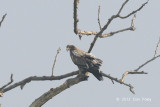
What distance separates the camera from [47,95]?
860 cm

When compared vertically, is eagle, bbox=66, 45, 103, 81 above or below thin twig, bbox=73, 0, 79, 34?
below

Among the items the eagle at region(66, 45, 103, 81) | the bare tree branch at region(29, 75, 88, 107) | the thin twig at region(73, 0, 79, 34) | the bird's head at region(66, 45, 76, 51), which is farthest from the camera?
the bird's head at region(66, 45, 76, 51)

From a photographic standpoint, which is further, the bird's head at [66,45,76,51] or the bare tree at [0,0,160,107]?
the bird's head at [66,45,76,51]

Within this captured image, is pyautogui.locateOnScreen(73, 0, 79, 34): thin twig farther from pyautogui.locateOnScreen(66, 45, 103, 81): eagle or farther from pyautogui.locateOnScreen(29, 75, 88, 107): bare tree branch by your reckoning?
pyautogui.locateOnScreen(66, 45, 103, 81): eagle

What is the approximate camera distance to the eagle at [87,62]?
10.9m

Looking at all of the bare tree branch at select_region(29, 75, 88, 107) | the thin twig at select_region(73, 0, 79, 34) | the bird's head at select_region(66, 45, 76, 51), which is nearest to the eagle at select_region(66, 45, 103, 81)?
the bird's head at select_region(66, 45, 76, 51)

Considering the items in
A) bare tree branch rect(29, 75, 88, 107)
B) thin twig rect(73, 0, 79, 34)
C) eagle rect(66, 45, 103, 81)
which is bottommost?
eagle rect(66, 45, 103, 81)

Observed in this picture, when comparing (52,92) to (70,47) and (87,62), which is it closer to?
(87,62)

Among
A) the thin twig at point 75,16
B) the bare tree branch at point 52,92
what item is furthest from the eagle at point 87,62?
the thin twig at point 75,16

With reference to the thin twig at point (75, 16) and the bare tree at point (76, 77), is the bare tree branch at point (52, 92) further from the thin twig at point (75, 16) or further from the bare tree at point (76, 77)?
the thin twig at point (75, 16)

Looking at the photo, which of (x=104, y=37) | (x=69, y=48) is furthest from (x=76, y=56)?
(x=104, y=37)

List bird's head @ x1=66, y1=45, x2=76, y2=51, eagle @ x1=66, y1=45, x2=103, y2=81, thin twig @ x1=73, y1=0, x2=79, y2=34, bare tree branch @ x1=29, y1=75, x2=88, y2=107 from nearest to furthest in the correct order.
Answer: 1. thin twig @ x1=73, y1=0, x2=79, y2=34
2. bare tree branch @ x1=29, y1=75, x2=88, y2=107
3. eagle @ x1=66, y1=45, x2=103, y2=81
4. bird's head @ x1=66, y1=45, x2=76, y2=51

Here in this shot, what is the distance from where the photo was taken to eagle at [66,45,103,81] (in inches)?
431

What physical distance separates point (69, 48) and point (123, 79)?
14.1ft
